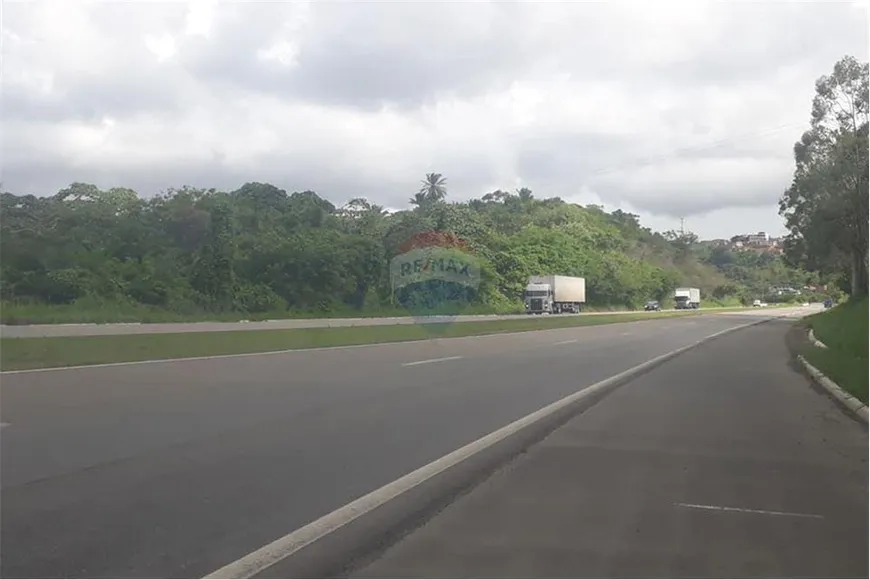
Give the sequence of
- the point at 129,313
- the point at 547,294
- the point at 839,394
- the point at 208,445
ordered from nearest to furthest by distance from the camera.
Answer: the point at 208,445
the point at 839,394
the point at 129,313
the point at 547,294

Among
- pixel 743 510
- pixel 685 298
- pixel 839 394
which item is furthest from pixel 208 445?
pixel 685 298

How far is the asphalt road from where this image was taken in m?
5.79

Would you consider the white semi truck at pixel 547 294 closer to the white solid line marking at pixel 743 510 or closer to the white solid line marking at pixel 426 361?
the white solid line marking at pixel 426 361

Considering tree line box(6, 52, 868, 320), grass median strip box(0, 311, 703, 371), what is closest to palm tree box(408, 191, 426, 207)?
tree line box(6, 52, 868, 320)

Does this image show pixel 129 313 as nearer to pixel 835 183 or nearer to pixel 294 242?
pixel 294 242

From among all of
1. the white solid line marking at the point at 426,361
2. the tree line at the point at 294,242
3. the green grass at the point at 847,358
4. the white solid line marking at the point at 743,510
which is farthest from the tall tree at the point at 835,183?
the white solid line marking at the point at 743,510

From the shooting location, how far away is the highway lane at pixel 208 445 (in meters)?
6.19

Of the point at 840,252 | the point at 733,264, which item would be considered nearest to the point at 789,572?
the point at 840,252

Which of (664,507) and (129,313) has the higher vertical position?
(129,313)

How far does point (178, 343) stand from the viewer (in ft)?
78.5

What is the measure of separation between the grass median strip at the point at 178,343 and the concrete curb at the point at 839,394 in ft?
43.3

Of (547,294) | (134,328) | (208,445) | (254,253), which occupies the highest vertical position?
(254,253)

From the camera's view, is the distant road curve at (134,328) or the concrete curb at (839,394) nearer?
the concrete curb at (839,394)

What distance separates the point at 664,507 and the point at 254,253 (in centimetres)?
4270
